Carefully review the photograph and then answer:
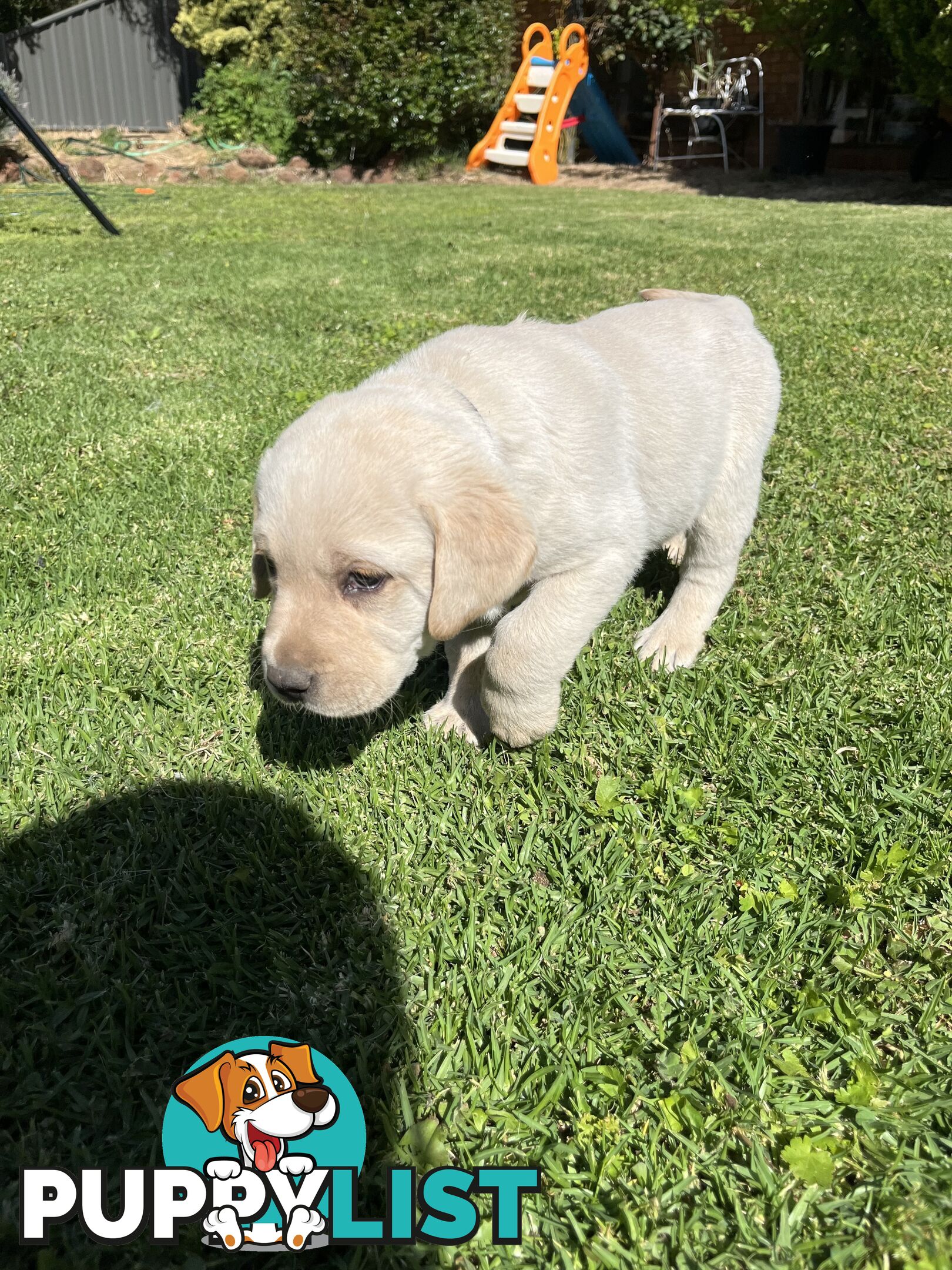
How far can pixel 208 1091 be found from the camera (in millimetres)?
1858

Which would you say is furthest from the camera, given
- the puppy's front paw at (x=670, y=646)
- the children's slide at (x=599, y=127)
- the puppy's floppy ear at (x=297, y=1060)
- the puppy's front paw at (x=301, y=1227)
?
the children's slide at (x=599, y=127)

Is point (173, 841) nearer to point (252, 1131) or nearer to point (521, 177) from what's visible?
point (252, 1131)

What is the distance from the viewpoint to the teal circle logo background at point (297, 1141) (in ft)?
5.77

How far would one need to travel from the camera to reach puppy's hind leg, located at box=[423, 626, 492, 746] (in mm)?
3086

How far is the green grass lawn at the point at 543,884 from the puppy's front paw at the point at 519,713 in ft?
0.51

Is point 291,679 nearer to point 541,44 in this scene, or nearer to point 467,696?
point 467,696

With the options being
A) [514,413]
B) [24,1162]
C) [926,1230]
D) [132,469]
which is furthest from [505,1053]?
[132,469]

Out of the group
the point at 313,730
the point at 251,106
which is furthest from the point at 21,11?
the point at 313,730

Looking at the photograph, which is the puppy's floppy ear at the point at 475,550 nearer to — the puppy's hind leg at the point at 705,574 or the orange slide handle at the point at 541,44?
the puppy's hind leg at the point at 705,574

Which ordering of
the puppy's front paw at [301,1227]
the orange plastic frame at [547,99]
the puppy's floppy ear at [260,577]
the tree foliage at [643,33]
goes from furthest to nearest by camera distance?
the tree foliage at [643,33] → the orange plastic frame at [547,99] → the puppy's floppy ear at [260,577] → the puppy's front paw at [301,1227]

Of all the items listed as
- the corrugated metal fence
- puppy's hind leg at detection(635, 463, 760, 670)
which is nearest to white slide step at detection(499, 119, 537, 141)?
the corrugated metal fence

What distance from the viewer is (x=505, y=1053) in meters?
1.96

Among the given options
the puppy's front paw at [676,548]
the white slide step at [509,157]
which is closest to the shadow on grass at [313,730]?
the puppy's front paw at [676,548]

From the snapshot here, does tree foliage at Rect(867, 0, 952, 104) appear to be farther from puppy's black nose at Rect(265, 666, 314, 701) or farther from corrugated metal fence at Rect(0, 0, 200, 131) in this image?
puppy's black nose at Rect(265, 666, 314, 701)
